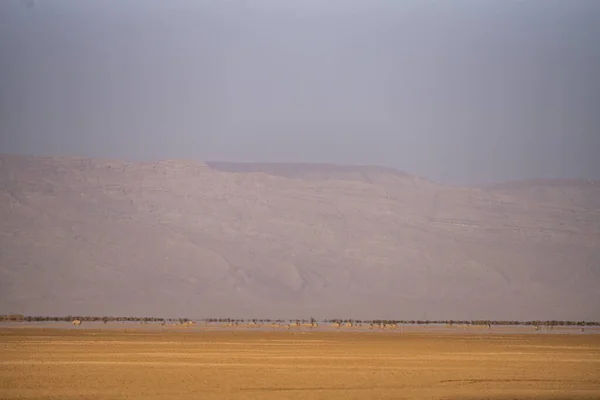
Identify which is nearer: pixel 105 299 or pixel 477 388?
pixel 477 388

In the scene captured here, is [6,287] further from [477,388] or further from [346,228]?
[477,388]

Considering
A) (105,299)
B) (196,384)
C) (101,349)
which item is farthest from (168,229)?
(196,384)

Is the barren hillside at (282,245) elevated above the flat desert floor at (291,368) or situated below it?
above

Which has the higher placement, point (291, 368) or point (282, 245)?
point (282, 245)

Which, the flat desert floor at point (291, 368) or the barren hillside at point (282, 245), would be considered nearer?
the flat desert floor at point (291, 368)
